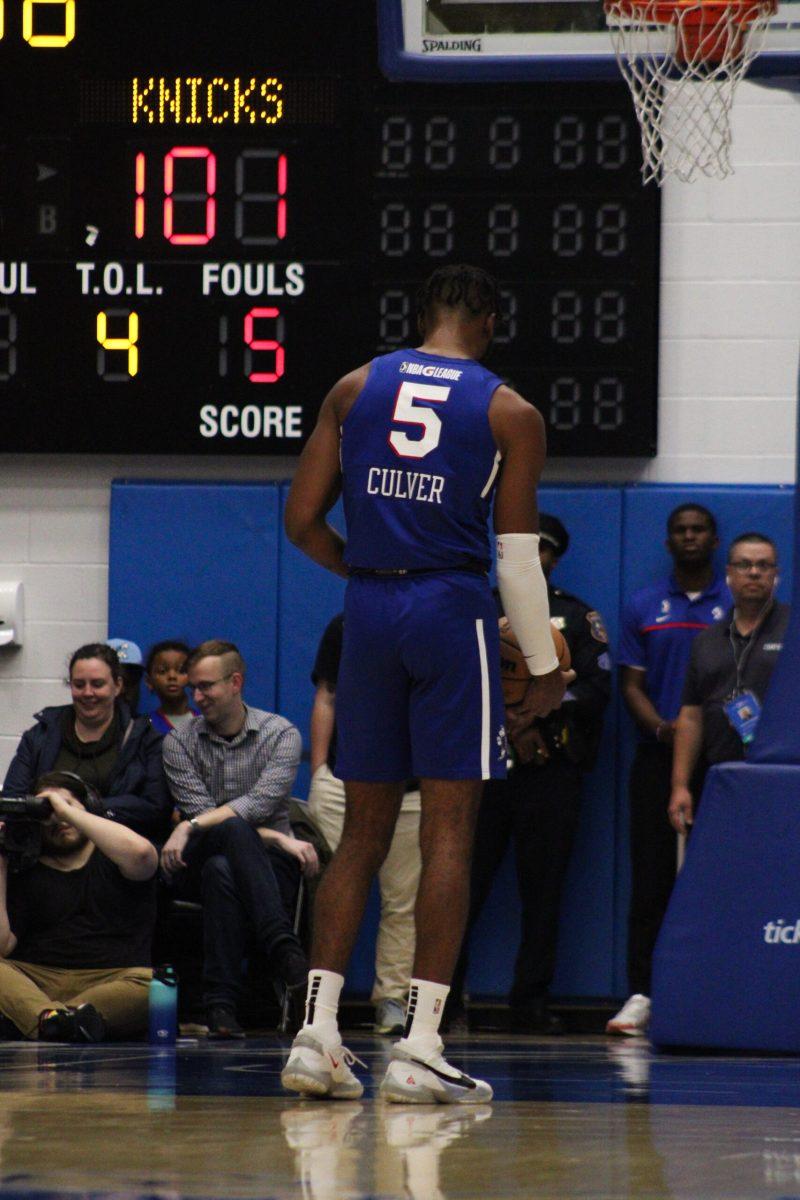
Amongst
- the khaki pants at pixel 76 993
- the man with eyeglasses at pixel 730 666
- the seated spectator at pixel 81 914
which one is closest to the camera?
the khaki pants at pixel 76 993

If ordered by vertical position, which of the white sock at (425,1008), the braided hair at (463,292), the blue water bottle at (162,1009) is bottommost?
the blue water bottle at (162,1009)

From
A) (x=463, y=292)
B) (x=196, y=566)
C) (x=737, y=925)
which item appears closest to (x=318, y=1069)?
(x=463, y=292)

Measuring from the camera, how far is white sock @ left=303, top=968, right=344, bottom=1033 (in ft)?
12.4

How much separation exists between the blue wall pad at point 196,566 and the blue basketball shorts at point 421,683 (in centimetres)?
429

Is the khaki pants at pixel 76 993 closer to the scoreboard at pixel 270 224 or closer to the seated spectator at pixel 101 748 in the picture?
the seated spectator at pixel 101 748

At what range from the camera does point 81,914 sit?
20.6 ft

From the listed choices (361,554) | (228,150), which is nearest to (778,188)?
(228,150)

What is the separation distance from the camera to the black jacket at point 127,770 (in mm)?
6789

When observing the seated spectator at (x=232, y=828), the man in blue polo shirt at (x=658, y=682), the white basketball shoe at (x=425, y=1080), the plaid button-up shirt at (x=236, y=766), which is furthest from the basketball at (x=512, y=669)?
the man in blue polo shirt at (x=658, y=682)

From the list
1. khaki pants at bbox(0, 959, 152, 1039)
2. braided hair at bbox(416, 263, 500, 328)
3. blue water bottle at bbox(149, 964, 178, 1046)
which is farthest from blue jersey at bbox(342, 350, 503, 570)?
khaki pants at bbox(0, 959, 152, 1039)

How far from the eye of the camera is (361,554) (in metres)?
3.97

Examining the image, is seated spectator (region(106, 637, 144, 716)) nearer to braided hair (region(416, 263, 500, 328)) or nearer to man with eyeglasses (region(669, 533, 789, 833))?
man with eyeglasses (region(669, 533, 789, 833))

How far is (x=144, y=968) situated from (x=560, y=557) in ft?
8.84

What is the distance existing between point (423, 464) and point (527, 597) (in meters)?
0.36
